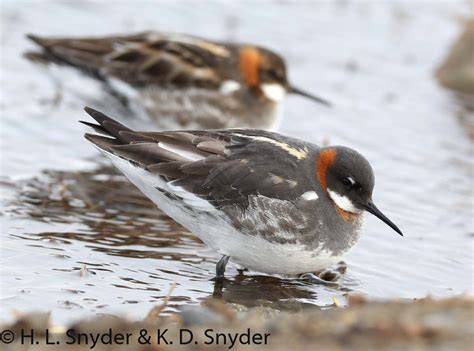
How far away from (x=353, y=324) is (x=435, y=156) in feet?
22.4

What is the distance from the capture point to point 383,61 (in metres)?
15.5

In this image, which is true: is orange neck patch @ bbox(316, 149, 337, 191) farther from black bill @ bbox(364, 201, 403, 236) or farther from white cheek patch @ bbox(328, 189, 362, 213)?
black bill @ bbox(364, 201, 403, 236)

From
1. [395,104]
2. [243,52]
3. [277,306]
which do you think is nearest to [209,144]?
[277,306]

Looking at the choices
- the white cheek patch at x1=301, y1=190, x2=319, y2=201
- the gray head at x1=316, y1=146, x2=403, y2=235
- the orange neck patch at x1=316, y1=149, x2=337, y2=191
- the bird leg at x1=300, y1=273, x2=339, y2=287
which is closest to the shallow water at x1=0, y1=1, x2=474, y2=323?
the bird leg at x1=300, y1=273, x2=339, y2=287

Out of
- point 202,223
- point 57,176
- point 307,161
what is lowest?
point 57,176

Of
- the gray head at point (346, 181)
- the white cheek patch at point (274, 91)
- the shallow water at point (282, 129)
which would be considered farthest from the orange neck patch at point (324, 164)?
the white cheek patch at point (274, 91)

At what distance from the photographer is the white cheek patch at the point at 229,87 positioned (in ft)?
37.0

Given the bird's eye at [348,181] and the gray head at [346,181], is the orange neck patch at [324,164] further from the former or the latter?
the bird's eye at [348,181]

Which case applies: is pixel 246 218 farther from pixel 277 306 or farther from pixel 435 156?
pixel 435 156

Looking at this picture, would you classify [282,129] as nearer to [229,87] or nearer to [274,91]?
[274,91]

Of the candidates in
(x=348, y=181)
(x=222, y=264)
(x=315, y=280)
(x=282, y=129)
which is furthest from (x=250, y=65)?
(x=222, y=264)

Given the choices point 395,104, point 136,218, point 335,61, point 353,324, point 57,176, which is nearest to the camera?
point 353,324

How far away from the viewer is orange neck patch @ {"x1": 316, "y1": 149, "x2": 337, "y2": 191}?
7906mm

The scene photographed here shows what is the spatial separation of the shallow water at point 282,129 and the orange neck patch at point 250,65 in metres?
0.90
